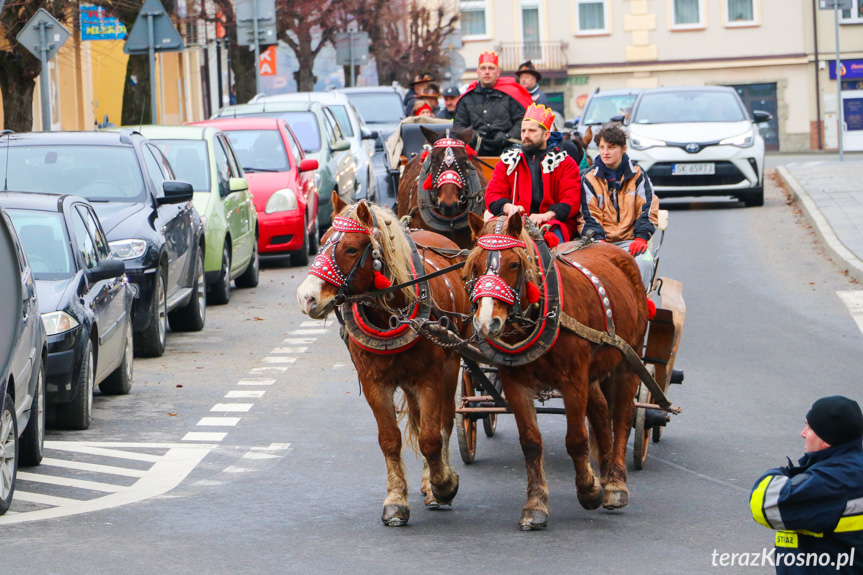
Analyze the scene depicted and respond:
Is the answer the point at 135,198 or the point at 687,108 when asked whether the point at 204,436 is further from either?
the point at 687,108

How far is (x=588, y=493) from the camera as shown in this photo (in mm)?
7469

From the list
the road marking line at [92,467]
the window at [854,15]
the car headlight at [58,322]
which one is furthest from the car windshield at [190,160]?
the window at [854,15]

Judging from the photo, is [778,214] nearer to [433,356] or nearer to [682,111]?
[682,111]

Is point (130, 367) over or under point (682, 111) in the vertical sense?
under

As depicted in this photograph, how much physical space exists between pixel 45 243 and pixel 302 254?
9.69 meters

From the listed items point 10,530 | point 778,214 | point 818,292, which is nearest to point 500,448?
point 10,530

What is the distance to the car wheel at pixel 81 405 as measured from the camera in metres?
9.99

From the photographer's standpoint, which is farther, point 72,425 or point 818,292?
point 818,292

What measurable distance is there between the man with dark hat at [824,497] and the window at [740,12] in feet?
209

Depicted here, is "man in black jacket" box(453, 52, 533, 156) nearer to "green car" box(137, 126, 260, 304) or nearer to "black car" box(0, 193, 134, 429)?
"black car" box(0, 193, 134, 429)

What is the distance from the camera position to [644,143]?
81.7 ft

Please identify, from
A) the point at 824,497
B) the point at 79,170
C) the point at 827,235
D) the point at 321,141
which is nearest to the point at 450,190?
the point at 79,170

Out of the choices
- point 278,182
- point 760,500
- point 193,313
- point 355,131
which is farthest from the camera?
point 355,131

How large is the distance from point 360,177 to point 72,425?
15.9 m
